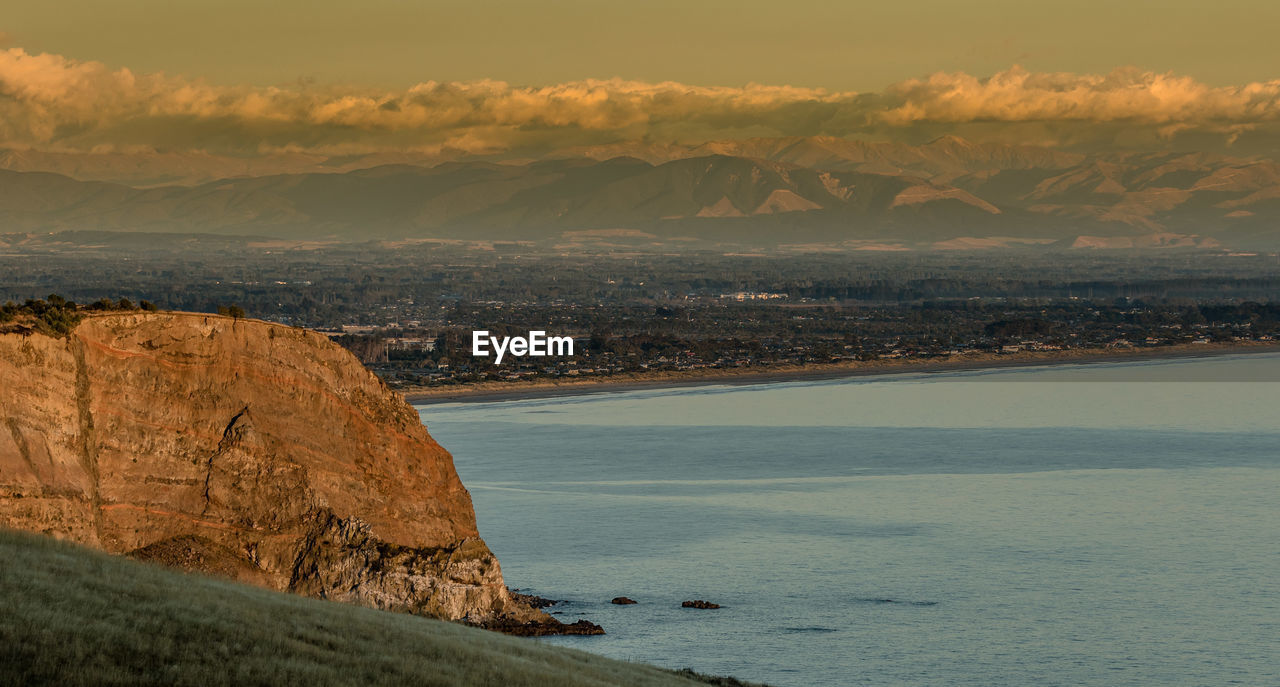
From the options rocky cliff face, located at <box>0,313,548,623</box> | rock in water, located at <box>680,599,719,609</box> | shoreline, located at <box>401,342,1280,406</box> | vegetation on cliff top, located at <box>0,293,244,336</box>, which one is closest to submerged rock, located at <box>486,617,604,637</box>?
rocky cliff face, located at <box>0,313,548,623</box>

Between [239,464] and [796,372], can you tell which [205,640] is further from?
[796,372]

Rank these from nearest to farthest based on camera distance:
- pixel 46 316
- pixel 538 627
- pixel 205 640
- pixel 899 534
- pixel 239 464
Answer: pixel 205 640, pixel 46 316, pixel 239 464, pixel 538 627, pixel 899 534

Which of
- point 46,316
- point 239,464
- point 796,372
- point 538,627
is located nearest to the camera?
point 46,316

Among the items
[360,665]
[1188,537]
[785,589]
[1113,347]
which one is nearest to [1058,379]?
[1113,347]

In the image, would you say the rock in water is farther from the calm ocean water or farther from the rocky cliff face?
the rocky cliff face

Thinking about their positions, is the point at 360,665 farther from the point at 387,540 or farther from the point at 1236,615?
the point at 1236,615

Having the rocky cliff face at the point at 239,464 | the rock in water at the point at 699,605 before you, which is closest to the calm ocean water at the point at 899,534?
the rock in water at the point at 699,605

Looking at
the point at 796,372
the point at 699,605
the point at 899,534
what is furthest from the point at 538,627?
the point at 796,372
